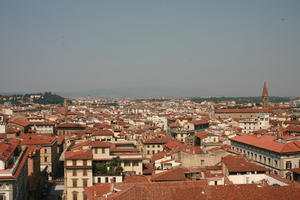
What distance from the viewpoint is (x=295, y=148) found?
5141cm

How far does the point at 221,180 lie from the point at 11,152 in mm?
20386

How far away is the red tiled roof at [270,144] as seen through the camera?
167 feet

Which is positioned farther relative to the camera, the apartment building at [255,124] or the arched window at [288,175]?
the apartment building at [255,124]

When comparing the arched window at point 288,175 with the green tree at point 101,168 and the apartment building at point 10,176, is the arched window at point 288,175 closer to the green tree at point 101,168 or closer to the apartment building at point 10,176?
the green tree at point 101,168

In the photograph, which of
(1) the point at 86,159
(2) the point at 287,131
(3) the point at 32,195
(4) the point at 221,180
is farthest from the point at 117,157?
(2) the point at 287,131

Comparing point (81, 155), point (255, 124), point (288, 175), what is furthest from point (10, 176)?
point (255, 124)

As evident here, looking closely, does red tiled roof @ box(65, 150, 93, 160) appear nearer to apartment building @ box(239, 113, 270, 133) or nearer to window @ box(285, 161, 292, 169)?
window @ box(285, 161, 292, 169)

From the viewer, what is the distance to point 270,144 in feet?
180

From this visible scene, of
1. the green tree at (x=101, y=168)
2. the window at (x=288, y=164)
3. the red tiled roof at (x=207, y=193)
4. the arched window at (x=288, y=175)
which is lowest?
the arched window at (x=288, y=175)

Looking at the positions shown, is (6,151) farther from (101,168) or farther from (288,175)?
(288,175)

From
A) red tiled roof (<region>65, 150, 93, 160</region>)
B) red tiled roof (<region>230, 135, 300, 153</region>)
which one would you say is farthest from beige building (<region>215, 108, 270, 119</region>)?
red tiled roof (<region>65, 150, 93, 160</region>)

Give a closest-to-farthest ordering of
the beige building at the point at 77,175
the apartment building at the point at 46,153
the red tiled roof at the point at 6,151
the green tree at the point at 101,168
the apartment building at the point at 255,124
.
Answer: the red tiled roof at the point at 6,151
the beige building at the point at 77,175
the green tree at the point at 101,168
the apartment building at the point at 46,153
the apartment building at the point at 255,124

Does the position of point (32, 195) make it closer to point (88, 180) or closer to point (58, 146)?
point (88, 180)

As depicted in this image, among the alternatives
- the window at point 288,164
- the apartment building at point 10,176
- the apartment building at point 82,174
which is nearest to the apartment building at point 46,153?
the apartment building at point 82,174
